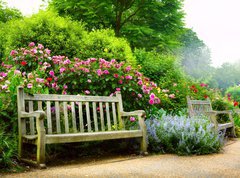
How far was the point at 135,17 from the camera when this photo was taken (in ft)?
53.7

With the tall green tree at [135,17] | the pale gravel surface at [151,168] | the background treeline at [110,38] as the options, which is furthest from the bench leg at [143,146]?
the tall green tree at [135,17]

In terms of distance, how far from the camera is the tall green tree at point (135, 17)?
1459 centimetres

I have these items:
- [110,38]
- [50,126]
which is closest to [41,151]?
[50,126]

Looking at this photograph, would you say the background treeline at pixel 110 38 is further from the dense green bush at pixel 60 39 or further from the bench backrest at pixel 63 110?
the bench backrest at pixel 63 110

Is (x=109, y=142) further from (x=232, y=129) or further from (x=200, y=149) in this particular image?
(x=232, y=129)

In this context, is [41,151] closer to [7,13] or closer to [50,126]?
[50,126]

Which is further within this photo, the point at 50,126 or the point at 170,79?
the point at 170,79

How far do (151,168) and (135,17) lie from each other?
1318 cm

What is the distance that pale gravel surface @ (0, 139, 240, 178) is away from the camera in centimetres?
364

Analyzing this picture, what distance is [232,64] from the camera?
51.3m

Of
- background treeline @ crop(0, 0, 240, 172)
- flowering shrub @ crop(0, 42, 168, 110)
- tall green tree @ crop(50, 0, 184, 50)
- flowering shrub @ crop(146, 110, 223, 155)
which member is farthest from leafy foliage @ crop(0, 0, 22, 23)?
flowering shrub @ crop(146, 110, 223, 155)

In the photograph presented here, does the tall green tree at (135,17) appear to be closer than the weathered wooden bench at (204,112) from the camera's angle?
No

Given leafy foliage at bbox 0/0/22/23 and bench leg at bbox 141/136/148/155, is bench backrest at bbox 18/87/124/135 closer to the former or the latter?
bench leg at bbox 141/136/148/155

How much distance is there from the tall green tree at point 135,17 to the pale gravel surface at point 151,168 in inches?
404
